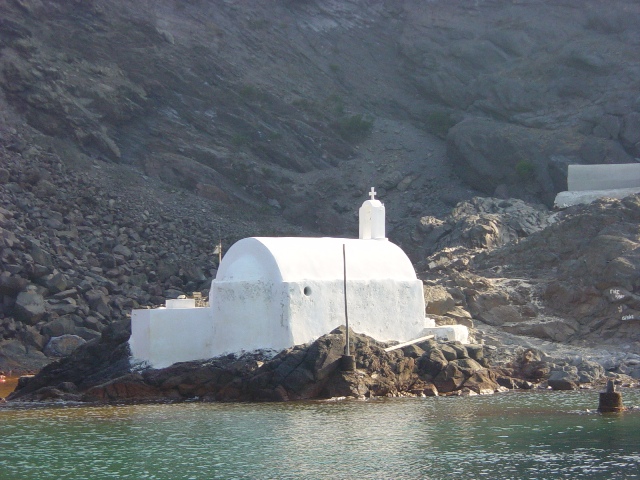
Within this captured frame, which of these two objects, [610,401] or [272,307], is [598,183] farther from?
[610,401]

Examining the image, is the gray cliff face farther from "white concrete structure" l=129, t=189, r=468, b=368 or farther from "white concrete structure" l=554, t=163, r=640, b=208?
"white concrete structure" l=129, t=189, r=468, b=368

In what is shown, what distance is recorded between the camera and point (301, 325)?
28.2 m

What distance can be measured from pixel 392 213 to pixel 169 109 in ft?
40.4

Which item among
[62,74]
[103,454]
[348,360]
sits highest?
[62,74]

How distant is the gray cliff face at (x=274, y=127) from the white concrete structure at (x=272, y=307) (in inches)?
332

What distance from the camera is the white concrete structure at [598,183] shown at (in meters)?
43.2

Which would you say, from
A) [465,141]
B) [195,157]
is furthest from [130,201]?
[465,141]

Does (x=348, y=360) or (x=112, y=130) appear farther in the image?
(x=112, y=130)

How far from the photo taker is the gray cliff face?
4284 cm

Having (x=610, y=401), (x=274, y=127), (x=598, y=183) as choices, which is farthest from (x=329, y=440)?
(x=274, y=127)

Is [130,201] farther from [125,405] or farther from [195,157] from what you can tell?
[125,405]

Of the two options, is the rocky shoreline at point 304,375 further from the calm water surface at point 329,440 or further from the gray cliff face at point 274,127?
the gray cliff face at point 274,127

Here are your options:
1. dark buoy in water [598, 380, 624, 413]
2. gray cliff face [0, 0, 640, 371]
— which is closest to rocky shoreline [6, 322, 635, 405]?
dark buoy in water [598, 380, 624, 413]

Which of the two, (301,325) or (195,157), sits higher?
(195,157)
